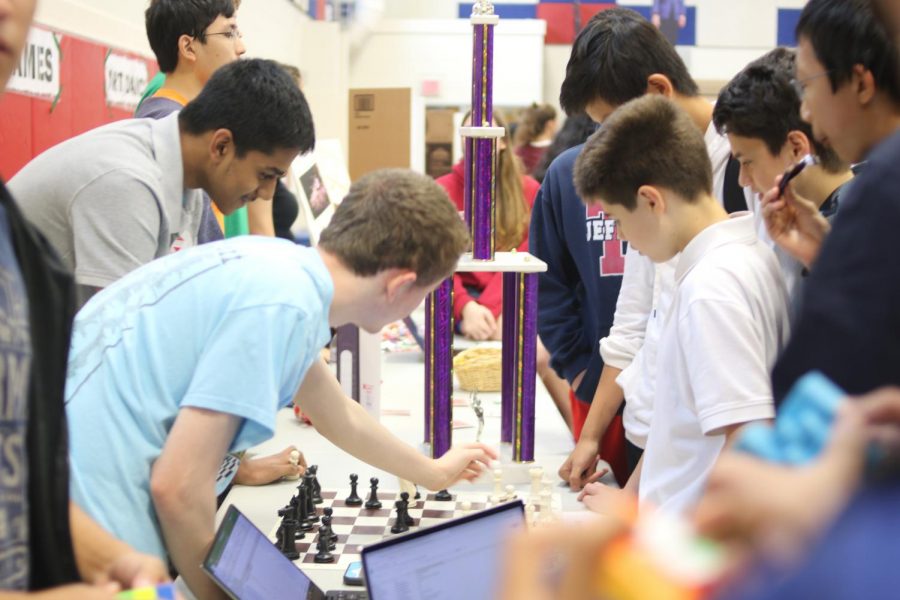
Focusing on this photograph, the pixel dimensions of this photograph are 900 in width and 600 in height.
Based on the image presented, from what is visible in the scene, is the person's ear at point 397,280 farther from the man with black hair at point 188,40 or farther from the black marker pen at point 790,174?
the man with black hair at point 188,40

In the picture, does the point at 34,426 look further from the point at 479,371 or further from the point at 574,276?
the point at 479,371

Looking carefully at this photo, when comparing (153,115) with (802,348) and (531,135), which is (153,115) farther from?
(531,135)

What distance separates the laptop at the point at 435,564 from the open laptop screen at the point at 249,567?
177mm

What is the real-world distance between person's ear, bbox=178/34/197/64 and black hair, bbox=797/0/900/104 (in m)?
1.82

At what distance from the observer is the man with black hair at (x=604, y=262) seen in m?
2.40

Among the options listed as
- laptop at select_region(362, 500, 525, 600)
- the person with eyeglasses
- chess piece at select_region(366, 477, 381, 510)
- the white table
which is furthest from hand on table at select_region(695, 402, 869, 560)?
the person with eyeglasses

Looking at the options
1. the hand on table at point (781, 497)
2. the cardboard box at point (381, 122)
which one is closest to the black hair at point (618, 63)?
the hand on table at point (781, 497)

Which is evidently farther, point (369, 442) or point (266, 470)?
point (266, 470)

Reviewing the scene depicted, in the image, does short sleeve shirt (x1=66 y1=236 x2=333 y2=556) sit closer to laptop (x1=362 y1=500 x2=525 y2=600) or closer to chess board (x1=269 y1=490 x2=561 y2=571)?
laptop (x1=362 y1=500 x2=525 y2=600)

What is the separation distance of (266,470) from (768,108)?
1.40 metres

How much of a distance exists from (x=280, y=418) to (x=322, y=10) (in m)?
7.42

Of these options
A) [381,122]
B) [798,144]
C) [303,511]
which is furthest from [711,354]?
[381,122]

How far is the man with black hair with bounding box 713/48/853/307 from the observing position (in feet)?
6.29

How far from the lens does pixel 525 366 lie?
2.56m
